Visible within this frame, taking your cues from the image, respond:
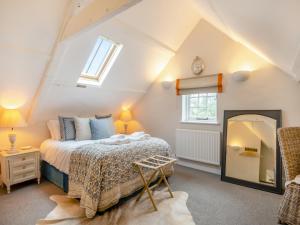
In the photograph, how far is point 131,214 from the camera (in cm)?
202

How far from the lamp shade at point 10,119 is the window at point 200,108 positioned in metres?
2.88

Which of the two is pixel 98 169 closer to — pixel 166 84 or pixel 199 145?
pixel 199 145

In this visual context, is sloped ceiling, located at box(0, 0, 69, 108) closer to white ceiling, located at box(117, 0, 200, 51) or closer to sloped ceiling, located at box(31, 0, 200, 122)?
sloped ceiling, located at box(31, 0, 200, 122)

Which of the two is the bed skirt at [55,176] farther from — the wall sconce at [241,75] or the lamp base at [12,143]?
the wall sconce at [241,75]

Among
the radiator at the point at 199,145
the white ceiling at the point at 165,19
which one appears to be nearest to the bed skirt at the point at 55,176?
the radiator at the point at 199,145

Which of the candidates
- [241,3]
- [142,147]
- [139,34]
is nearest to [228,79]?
[139,34]

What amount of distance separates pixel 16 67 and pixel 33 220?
1.86 meters

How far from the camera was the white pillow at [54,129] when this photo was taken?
3135mm

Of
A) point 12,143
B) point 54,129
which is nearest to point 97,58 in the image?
point 54,129

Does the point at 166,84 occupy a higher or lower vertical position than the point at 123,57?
lower

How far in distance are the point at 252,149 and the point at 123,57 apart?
8.64 ft

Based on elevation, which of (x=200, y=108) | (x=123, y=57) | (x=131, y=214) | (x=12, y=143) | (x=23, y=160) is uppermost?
(x=123, y=57)

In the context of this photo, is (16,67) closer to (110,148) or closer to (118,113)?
(110,148)

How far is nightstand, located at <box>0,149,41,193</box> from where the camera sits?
253 cm
